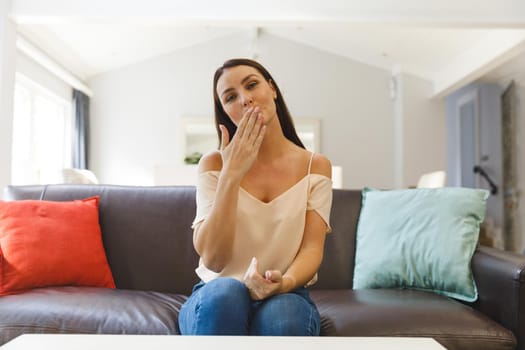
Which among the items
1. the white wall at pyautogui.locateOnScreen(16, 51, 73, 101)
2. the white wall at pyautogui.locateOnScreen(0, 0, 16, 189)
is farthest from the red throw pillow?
the white wall at pyautogui.locateOnScreen(16, 51, 73, 101)

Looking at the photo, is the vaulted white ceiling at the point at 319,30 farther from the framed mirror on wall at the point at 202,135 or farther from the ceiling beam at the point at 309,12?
the framed mirror on wall at the point at 202,135

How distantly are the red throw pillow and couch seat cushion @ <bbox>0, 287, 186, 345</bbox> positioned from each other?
12cm

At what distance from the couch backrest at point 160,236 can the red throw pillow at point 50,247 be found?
0.08 m

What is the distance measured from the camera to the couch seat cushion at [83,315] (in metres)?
1.47

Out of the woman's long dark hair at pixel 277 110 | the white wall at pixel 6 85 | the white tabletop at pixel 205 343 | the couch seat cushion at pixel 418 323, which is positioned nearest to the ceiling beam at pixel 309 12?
the white wall at pixel 6 85

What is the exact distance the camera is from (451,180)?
23.0 ft

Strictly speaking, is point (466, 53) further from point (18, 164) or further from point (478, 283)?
point (18, 164)

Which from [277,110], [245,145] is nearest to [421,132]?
[277,110]

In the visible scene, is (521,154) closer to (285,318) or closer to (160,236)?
(160,236)

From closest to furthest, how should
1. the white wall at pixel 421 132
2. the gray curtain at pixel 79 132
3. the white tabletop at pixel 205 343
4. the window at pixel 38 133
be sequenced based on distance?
the white tabletop at pixel 205 343 < the window at pixel 38 133 < the white wall at pixel 421 132 < the gray curtain at pixel 79 132

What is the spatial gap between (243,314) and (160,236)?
996 mm

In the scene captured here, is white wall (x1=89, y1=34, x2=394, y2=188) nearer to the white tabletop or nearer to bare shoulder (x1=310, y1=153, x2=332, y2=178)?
bare shoulder (x1=310, y1=153, x2=332, y2=178)

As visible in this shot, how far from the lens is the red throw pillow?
1776mm

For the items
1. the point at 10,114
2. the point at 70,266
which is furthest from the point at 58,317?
the point at 10,114
